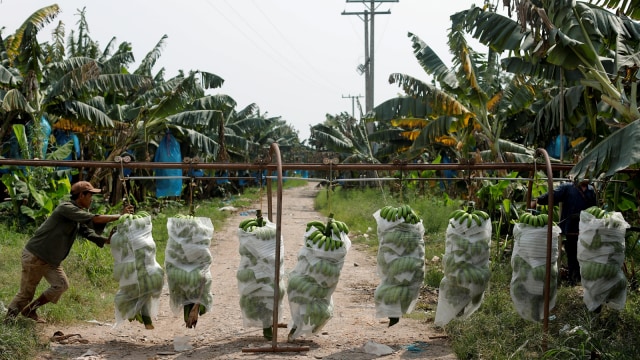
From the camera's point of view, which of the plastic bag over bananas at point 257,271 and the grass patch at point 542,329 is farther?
the plastic bag over bananas at point 257,271

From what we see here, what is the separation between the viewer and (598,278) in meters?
5.07

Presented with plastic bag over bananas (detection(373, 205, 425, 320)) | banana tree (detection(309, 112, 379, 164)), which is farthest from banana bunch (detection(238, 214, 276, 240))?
banana tree (detection(309, 112, 379, 164))

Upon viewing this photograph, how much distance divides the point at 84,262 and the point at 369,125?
45.8 feet

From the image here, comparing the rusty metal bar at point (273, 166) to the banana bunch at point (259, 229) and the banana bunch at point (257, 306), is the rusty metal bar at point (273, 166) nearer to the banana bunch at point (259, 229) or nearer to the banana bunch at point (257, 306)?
the banana bunch at point (259, 229)

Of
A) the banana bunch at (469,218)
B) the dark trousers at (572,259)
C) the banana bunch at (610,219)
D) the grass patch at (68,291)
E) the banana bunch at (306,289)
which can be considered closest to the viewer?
the banana bunch at (610,219)

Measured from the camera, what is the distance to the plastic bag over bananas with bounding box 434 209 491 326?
205 inches

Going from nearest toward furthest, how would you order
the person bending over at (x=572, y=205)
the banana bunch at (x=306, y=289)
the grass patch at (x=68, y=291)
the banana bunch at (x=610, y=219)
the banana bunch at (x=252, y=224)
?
the banana bunch at (x=610, y=219), the banana bunch at (x=306, y=289), the banana bunch at (x=252, y=224), the grass patch at (x=68, y=291), the person bending over at (x=572, y=205)

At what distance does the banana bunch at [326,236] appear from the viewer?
525cm

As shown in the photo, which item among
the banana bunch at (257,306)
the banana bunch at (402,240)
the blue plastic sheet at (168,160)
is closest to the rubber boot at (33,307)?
the banana bunch at (257,306)

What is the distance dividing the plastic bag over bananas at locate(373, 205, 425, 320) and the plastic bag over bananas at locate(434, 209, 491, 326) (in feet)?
0.85

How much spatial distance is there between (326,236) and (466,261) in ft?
3.80

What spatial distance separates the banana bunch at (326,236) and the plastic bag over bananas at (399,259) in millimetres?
354

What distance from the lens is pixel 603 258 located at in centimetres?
507

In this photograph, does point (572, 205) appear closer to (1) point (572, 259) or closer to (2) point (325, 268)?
(1) point (572, 259)
